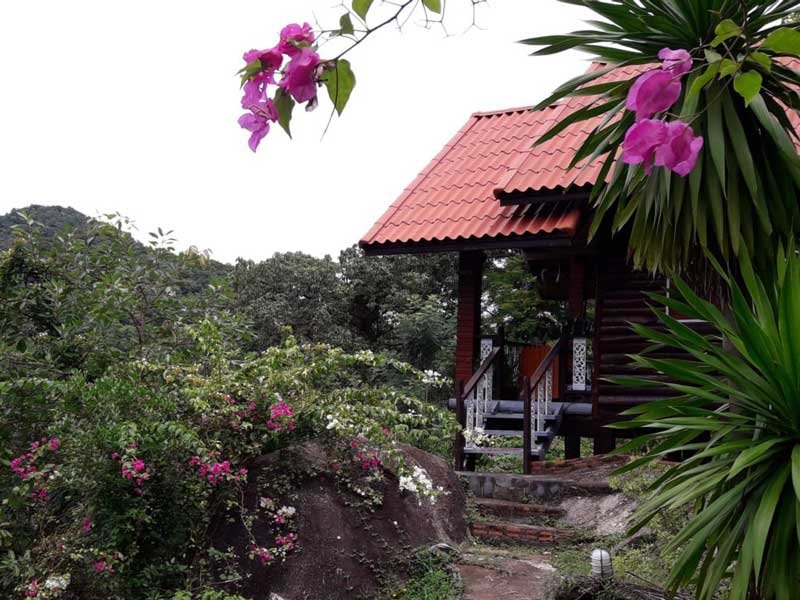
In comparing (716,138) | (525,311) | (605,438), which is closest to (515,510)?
(605,438)

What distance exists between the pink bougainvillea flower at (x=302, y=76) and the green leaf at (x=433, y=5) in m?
0.21

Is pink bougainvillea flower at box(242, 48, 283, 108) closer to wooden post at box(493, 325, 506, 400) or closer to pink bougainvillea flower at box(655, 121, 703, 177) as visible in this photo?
pink bougainvillea flower at box(655, 121, 703, 177)

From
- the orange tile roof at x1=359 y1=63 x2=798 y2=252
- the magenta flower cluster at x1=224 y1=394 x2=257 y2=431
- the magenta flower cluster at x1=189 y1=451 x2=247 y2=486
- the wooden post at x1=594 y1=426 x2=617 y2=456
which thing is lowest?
the wooden post at x1=594 y1=426 x2=617 y2=456

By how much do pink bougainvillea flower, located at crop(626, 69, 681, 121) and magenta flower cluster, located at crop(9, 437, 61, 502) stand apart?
15.2 feet

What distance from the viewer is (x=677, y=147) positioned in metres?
1.29

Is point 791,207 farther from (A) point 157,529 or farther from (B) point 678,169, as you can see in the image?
(A) point 157,529

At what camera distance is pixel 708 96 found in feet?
14.1

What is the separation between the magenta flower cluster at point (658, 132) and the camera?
1.28m

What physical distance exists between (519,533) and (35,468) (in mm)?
4413

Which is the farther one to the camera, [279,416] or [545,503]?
[545,503]

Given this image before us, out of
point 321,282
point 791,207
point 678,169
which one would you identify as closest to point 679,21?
point 791,207

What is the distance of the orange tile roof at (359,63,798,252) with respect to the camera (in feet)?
28.7

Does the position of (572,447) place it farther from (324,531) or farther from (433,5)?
(433,5)

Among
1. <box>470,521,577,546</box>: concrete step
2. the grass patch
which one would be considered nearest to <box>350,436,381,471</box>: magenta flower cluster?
the grass patch
